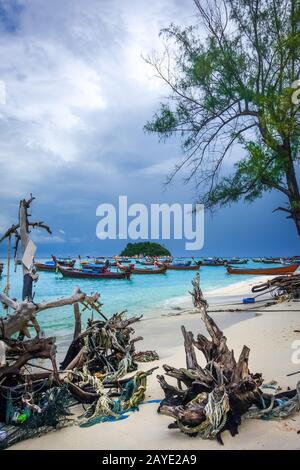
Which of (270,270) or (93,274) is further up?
(270,270)

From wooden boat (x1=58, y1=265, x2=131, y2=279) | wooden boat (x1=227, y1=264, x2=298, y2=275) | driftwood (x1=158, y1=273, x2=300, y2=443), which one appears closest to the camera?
driftwood (x1=158, y1=273, x2=300, y2=443)

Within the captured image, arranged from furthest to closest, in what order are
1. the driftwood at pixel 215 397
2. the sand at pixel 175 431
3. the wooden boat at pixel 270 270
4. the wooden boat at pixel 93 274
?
the wooden boat at pixel 93 274
the wooden boat at pixel 270 270
the driftwood at pixel 215 397
the sand at pixel 175 431

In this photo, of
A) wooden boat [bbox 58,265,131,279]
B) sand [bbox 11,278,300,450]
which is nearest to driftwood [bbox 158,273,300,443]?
sand [bbox 11,278,300,450]

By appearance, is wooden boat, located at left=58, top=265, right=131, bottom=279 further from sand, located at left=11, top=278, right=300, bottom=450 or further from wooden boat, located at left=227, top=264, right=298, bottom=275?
sand, located at left=11, top=278, right=300, bottom=450

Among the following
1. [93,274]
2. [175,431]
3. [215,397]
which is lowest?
[93,274]

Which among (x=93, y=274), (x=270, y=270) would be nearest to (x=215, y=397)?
(x=270, y=270)

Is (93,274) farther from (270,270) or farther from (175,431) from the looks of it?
(175,431)

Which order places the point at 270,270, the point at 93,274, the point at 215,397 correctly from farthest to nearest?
1. the point at 93,274
2. the point at 270,270
3. the point at 215,397

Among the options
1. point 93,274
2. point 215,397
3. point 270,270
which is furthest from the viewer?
point 93,274

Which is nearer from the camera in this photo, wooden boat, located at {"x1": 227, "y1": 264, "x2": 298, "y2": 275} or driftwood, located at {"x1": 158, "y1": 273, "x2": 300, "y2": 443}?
driftwood, located at {"x1": 158, "y1": 273, "x2": 300, "y2": 443}

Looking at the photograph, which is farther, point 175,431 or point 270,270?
point 270,270

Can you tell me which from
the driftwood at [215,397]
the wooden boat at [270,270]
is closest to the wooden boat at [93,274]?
the wooden boat at [270,270]

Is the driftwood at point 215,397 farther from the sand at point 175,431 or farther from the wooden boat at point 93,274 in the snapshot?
the wooden boat at point 93,274

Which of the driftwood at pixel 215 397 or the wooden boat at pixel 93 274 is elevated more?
the driftwood at pixel 215 397
